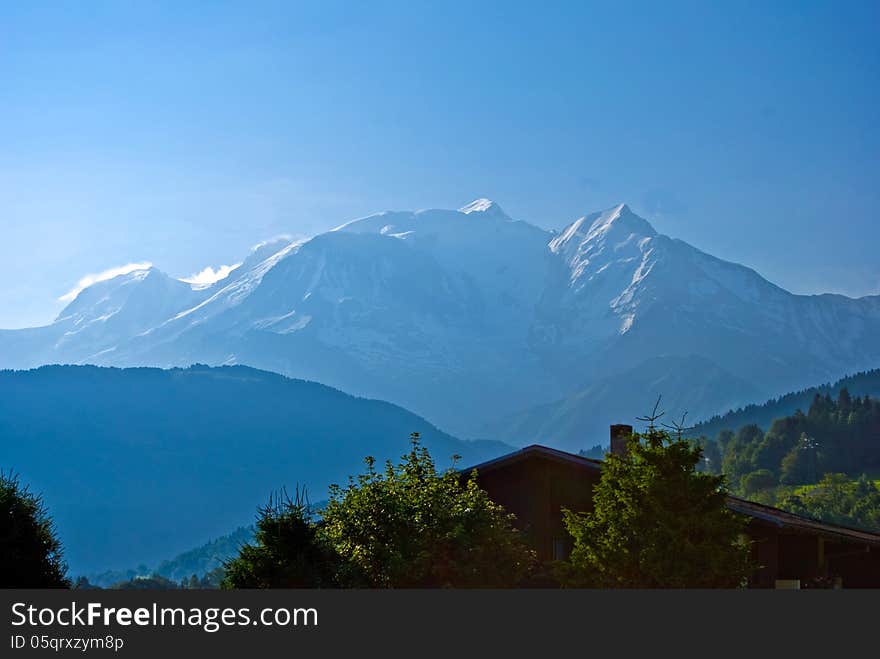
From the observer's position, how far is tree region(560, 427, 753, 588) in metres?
24.5

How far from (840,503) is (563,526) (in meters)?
111

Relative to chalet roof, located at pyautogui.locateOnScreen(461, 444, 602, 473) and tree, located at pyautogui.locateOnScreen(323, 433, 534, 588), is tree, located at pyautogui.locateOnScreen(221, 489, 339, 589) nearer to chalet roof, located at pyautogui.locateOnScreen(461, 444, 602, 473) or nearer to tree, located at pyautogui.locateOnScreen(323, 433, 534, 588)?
tree, located at pyautogui.locateOnScreen(323, 433, 534, 588)

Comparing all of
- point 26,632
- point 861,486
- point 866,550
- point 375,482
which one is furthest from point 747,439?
point 26,632

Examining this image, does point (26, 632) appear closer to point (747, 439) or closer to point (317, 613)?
point (317, 613)

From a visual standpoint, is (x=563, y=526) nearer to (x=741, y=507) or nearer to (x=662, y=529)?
(x=741, y=507)

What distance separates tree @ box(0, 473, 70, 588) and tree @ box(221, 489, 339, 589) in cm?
360

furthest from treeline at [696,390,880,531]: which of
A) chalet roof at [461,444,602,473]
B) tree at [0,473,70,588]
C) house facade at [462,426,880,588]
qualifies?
tree at [0,473,70,588]

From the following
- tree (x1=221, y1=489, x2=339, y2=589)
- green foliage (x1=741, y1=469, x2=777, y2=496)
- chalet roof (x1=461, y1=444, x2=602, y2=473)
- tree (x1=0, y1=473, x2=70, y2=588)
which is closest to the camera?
tree (x1=0, y1=473, x2=70, y2=588)

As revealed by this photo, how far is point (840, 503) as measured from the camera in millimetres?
138750

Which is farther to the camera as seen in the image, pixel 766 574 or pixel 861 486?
pixel 861 486

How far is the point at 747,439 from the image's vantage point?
190 m

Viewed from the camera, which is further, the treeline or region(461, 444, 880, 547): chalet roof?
the treeline

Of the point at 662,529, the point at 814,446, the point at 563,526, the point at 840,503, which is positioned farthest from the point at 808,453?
the point at 662,529

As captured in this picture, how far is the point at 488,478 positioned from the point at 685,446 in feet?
47.1
